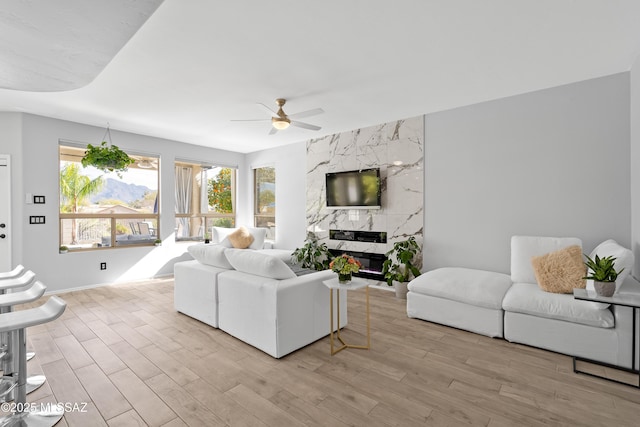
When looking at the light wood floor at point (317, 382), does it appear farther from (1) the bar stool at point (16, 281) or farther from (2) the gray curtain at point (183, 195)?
(2) the gray curtain at point (183, 195)

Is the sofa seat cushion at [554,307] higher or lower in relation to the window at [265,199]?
lower

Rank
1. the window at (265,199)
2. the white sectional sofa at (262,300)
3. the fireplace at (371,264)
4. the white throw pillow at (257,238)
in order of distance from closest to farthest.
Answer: the white sectional sofa at (262,300) < the fireplace at (371,264) < the white throw pillow at (257,238) < the window at (265,199)

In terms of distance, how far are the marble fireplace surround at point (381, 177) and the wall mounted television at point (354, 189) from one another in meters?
0.11

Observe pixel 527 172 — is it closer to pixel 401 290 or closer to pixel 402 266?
pixel 402 266

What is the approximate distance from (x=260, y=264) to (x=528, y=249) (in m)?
3.04

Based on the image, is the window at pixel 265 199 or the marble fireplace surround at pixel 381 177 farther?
the window at pixel 265 199

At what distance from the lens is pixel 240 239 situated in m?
6.17

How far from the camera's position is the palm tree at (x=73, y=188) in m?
4.97

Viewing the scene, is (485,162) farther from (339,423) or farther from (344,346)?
(339,423)

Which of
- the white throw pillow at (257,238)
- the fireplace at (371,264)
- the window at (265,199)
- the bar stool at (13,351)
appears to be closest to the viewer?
the bar stool at (13,351)

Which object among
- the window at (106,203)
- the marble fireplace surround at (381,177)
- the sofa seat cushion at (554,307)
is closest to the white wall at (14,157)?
the window at (106,203)

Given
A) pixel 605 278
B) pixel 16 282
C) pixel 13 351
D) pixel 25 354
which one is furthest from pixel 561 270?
pixel 16 282

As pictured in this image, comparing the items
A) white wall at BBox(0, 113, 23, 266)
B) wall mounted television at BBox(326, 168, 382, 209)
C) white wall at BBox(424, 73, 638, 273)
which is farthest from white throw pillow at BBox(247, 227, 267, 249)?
white wall at BBox(0, 113, 23, 266)

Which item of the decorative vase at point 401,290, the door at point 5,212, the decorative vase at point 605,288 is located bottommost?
the decorative vase at point 401,290
